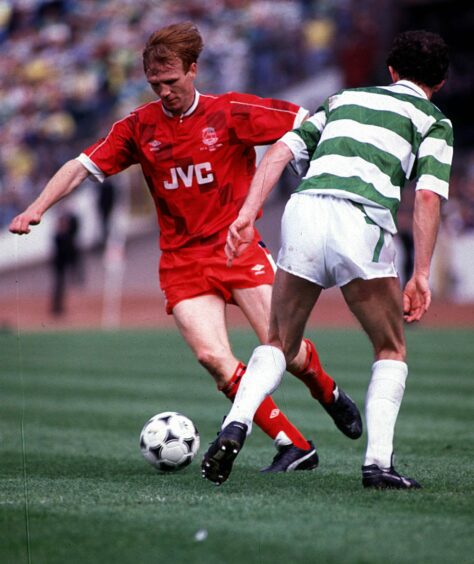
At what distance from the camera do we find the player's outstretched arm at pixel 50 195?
577 cm

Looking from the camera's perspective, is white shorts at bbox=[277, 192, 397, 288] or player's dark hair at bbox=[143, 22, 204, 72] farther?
player's dark hair at bbox=[143, 22, 204, 72]

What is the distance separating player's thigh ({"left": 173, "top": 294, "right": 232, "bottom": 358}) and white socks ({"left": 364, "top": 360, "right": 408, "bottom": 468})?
1187 mm

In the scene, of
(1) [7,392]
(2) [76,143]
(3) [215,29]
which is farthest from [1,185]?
(1) [7,392]

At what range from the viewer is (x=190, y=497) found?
201 inches

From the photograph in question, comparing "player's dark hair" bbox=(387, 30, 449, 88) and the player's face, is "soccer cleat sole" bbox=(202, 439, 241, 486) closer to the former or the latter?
"player's dark hair" bbox=(387, 30, 449, 88)

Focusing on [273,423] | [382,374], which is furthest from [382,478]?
[273,423]

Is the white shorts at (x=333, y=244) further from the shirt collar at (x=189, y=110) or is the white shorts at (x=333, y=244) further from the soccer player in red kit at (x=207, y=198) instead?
the shirt collar at (x=189, y=110)

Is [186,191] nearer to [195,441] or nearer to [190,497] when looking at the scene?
[195,441]

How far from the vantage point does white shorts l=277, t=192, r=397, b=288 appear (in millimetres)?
4949

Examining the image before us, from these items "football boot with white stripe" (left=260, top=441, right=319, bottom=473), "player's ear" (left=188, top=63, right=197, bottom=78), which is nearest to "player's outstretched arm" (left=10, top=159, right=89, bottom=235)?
"player's ear" (left=188, top=63, right=197, bottom=78)

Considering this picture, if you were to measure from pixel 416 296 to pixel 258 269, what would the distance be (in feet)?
5.34

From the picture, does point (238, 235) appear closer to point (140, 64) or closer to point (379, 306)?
point (379, 306)

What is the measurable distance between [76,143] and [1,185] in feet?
7.81

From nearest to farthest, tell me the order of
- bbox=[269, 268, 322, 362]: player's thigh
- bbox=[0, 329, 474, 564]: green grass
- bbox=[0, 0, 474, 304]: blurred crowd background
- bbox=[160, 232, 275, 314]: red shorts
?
bbox=[0, 329, 474, 564]: green grass
bbox=[269, 268, 322, 362]: player's thigh
bbox=[160, 232, 275, 314]: red shorts
bbox=[0, 0, 474, 304]: blurred crowd background
